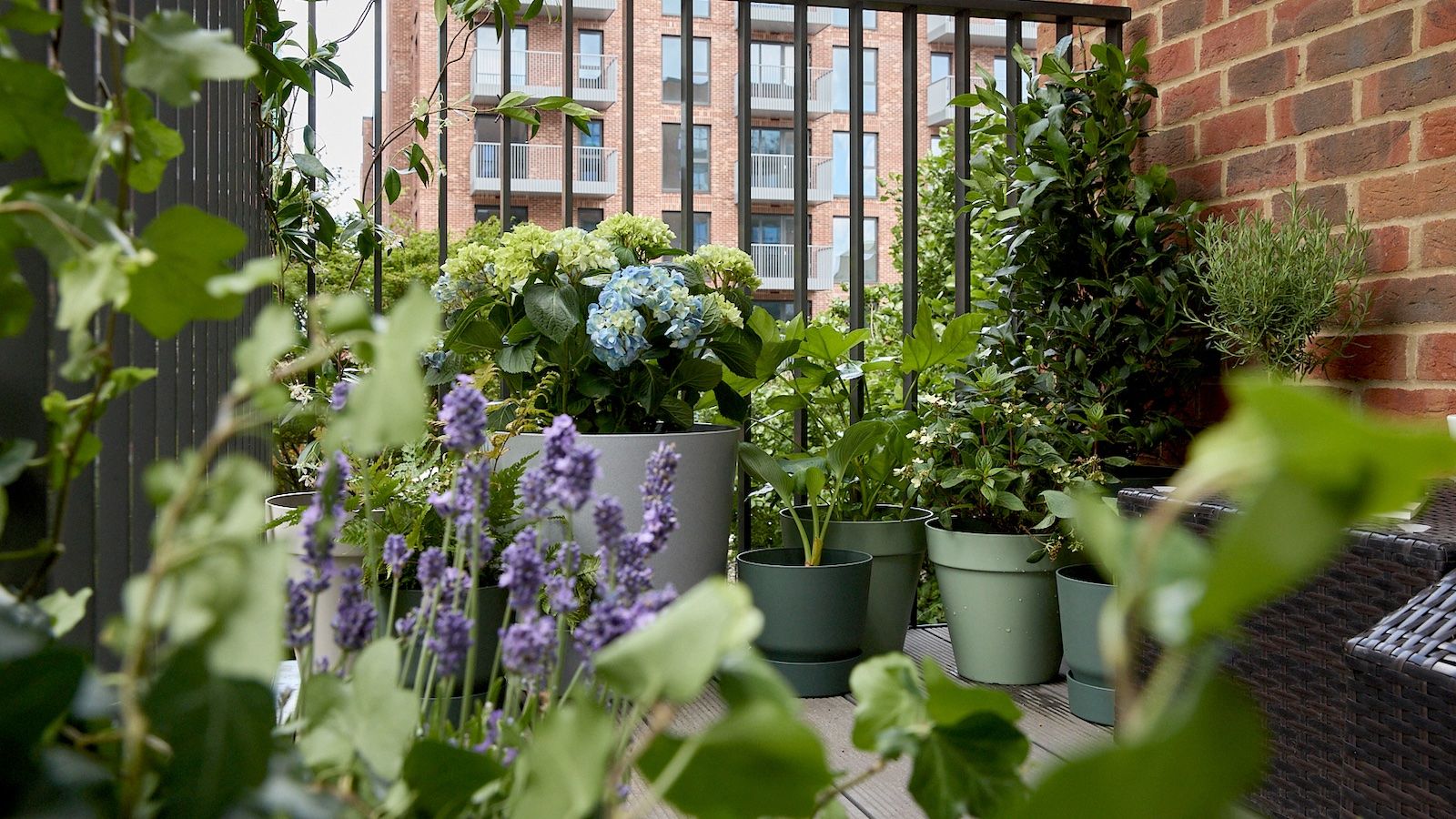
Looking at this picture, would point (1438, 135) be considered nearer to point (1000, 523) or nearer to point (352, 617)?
point (1000, 523)

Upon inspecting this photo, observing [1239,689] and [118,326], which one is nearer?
[1239,689]

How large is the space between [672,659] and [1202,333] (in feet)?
6.63

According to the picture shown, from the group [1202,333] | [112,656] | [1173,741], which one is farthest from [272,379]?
[1202,333]

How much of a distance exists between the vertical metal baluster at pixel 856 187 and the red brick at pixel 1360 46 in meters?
0.80

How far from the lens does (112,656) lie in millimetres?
522

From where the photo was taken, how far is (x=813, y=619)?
5.52ft

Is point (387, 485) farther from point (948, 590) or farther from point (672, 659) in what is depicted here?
point (672, 659)

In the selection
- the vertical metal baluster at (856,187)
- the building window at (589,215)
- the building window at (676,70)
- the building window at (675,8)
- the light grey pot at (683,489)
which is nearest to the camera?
the light grey pot at (683,489)

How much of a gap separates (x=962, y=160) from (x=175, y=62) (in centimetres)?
221

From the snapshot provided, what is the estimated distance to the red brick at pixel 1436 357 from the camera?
1.58m

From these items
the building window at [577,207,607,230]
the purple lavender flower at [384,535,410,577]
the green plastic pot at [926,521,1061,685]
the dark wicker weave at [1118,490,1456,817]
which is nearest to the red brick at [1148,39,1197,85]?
the green plastic pot at [926,521,1061,685]

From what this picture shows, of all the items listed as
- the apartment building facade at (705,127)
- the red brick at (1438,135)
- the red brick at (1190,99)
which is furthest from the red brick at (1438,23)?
the apartment building facade at (705,127)

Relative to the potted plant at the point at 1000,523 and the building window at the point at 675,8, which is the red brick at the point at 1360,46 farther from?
the building window at the point at 675,8

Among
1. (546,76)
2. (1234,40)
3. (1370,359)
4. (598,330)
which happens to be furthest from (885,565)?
(546,76)
